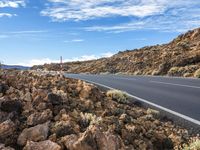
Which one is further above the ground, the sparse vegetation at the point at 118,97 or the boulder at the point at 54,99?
the boulder at the point at 54,99

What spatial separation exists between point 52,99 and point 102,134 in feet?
8.60

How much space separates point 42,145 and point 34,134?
0.53 m

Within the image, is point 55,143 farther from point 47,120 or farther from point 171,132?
point 171,132

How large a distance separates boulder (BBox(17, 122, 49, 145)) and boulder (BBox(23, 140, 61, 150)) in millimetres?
328

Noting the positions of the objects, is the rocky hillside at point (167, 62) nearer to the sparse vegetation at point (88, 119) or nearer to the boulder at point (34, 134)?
the sparse vegetation at point (88, 119)

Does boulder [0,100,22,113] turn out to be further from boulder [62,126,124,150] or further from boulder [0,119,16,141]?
boulder [62,126,124,150]

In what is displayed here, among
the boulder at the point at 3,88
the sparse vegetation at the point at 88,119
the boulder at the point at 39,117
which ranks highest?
the boulder at the point at 3,88

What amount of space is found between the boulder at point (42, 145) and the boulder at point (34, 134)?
0.33m

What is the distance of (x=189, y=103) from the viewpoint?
1410cm

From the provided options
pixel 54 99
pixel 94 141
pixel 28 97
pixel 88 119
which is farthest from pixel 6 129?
pixel 54 99

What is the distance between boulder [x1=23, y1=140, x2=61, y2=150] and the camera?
6.57 metres

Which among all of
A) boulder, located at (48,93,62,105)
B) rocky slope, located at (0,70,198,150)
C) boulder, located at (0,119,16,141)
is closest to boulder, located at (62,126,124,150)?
rocky slope, located at (0,70,198,150)

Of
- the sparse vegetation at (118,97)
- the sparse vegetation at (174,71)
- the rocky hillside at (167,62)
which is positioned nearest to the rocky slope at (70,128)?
the sparse vegetation at (118,97)

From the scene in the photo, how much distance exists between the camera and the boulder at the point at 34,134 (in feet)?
23.1
